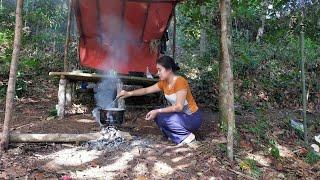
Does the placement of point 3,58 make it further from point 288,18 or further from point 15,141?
point 288,18

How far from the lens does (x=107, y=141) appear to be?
4195mm

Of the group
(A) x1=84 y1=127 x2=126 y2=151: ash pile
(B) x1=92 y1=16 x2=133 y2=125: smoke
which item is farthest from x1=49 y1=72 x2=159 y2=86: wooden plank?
(A) x1=84 y1=127 x2=126 y2=151: ash pile

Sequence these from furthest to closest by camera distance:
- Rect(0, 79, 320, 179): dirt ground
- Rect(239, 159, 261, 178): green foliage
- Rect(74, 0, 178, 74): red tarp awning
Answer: Rect(74, 0, 178, 74): red tarp awning, Rect(239, 159, 261, 178): green foliage, Rect(0, 79, 320, 179): dirt ground

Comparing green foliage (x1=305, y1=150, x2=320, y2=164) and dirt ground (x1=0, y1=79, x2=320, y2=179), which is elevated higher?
dirt ground (x1=0, y1=79, x2=320, y2=179)

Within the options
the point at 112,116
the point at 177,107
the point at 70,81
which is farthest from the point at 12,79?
the point at 70,81

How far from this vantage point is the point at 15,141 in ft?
13.0

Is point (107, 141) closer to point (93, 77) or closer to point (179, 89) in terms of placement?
point (179, 89)

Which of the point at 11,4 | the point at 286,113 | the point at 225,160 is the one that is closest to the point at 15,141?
the point at 225,160

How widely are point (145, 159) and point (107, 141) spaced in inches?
23.4

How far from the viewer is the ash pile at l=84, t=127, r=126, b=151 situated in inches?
161

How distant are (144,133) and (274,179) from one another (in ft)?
5.81

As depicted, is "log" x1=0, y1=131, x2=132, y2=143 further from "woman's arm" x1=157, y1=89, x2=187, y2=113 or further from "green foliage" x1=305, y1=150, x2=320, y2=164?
"green foliage" x1=305, y1=150, x2=320, y2=164

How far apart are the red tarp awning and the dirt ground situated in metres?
1.70

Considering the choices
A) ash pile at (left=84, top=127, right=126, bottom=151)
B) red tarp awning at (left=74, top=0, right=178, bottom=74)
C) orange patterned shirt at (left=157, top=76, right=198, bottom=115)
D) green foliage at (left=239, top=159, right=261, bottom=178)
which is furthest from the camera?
red tarp awning at (left=74, top=0, right=178, bottom=74)
